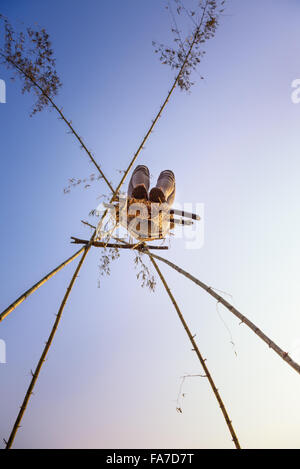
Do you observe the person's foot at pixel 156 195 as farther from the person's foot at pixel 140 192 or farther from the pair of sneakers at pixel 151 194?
the person's foot at pixel 140 192

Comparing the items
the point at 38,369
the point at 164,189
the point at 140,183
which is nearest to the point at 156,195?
the point at 164,189

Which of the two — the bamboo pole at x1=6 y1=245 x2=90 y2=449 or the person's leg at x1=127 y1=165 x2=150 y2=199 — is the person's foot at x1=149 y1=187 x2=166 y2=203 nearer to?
the person's leg at x1=127 y1=165 x2=150 y2=199

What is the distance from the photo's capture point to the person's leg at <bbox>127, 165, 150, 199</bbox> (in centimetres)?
396

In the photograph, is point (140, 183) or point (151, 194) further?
point (140, 183)

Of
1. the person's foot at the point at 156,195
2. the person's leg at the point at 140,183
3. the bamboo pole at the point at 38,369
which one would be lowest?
the bamboo pole at the point at 38,369

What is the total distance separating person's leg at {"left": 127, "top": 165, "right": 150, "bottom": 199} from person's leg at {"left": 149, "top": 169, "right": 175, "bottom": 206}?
0.13 meters

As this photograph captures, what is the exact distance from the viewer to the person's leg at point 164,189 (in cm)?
392

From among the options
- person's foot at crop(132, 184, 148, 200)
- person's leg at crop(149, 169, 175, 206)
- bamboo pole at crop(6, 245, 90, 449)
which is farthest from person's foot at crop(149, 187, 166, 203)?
bamboo pole at crop(6, 245, 90, 449)

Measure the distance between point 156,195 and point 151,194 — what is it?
7 cm

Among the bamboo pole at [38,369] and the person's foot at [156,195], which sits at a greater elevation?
the person's foot at [156,195]

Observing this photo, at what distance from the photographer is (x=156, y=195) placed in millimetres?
3918

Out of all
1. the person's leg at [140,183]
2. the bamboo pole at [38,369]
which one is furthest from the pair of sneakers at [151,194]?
the bamboo pole at [38,369]

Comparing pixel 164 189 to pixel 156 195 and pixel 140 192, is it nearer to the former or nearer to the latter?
pixel 156 195
